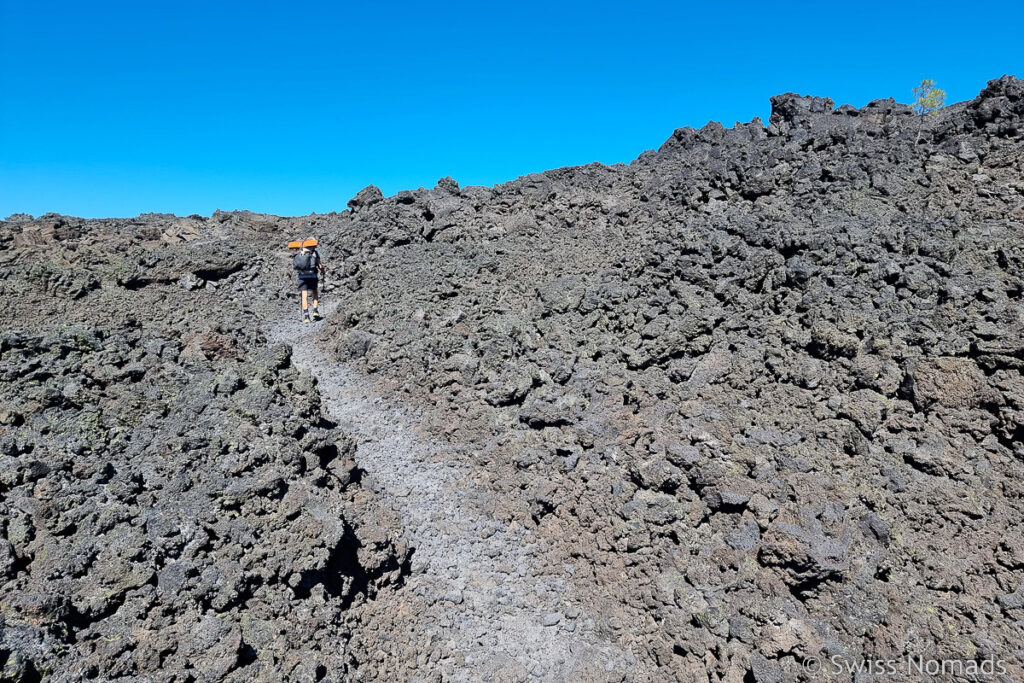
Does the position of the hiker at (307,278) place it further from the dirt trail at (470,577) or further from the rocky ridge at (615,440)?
the dirt trail at (470,577)

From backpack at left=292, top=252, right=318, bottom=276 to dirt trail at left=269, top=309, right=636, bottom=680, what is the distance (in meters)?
4.75

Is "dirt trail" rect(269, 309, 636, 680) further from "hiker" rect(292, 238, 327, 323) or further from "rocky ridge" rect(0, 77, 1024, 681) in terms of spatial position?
"hiker" rect(292, 238, 327, 323)

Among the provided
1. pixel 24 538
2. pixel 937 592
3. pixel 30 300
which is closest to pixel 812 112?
pixel 937 592

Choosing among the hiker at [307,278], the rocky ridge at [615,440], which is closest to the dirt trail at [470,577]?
the rocky ridge at [615,440]

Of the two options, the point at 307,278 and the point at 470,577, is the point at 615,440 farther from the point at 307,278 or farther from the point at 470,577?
the point at 307,278

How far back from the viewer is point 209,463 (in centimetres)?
686

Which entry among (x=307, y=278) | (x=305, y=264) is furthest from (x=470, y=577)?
(x=305, y=264)

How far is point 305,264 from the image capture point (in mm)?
13211

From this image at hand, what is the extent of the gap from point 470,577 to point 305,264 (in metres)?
8.72

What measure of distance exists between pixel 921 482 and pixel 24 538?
374 inches

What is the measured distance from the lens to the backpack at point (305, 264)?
1321cm

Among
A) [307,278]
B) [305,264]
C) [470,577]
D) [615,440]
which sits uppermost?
[305,264]

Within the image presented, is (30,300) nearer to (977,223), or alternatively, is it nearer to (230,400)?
(230,400)

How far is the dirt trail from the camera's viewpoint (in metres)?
6.42
